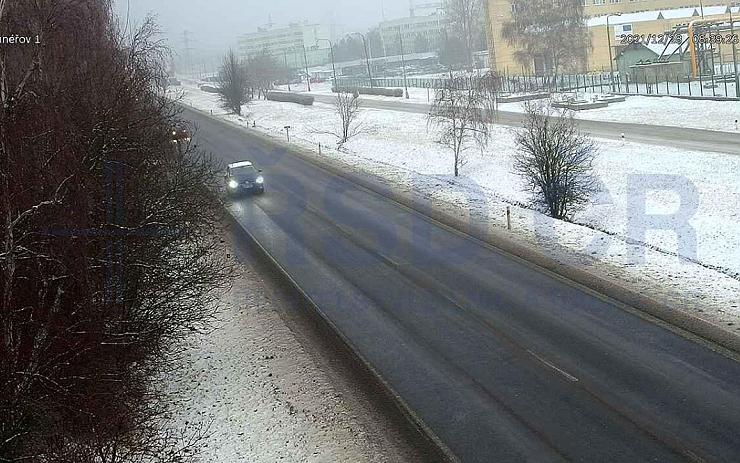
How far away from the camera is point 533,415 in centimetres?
1127

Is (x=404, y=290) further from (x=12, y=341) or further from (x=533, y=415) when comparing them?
(x=12, y=341)

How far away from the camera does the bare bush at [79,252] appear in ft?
29.7

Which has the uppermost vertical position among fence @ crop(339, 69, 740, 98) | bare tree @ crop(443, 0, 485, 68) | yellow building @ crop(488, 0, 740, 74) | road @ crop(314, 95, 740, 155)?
bare tree @ crop(443, 0, 485, 68)

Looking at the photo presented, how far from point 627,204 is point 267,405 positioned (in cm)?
1860

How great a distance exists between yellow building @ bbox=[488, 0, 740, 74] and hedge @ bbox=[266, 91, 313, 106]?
22.1 m

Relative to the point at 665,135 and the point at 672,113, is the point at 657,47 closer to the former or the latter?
the point at 672,113

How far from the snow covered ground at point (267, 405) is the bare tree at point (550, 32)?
189 ft

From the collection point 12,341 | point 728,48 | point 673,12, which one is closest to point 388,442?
point 12,341

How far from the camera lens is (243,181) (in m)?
31.3

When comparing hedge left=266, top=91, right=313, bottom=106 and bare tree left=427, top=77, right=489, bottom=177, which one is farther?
hedge left=266, top=91, right=313, bottom=106

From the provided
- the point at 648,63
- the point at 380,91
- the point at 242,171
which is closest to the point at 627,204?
the point at 242,171

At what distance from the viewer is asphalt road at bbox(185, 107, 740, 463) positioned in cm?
1053

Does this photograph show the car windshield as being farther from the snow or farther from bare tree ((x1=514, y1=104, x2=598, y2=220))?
the snow

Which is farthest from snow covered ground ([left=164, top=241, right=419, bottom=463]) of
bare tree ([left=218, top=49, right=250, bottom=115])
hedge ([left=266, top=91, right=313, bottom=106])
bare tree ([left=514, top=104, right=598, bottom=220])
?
hedge ([left=266, top=91, right=313, bottom=106])
